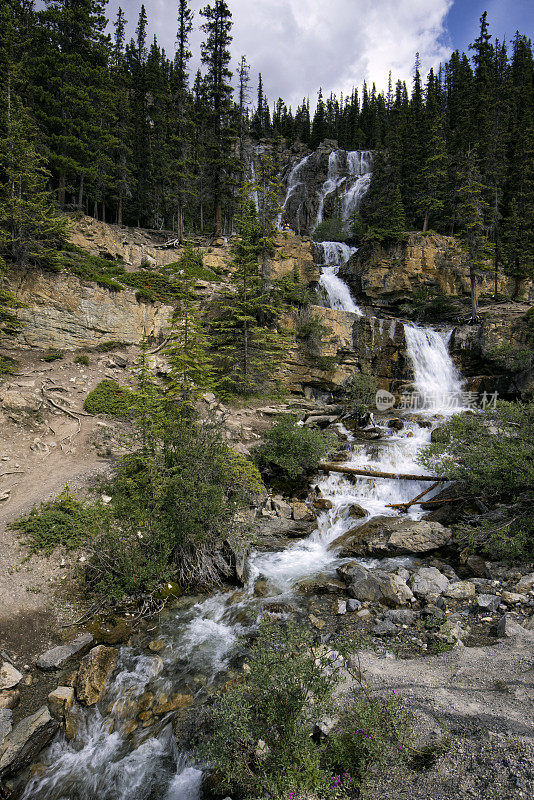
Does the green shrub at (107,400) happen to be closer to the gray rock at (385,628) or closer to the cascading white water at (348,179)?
the gray rock at (385,628)

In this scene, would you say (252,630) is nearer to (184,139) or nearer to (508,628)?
(508,628)

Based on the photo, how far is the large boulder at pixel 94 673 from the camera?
5324 mm

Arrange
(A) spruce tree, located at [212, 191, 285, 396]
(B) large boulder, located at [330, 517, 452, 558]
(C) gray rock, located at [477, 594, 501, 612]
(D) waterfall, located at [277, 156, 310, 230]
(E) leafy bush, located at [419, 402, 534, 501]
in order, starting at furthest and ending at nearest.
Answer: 1. (D) waterfall, located at [277, 156, 310, 230]
2. (A) spruce tree, located at [212, 191, 285, 396]
3. (B) large boulder, located at [330, 517, 452, 558]
4. (E) leafy bush, located at [419, 402, 534, 501]
5. (C) gray rock, located at [477, 594, 501, 612]

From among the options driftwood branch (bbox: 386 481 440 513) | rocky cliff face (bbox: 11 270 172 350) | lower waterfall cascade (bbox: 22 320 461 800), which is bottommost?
lower waterfall cascade (bbox: 22 320 461 800)

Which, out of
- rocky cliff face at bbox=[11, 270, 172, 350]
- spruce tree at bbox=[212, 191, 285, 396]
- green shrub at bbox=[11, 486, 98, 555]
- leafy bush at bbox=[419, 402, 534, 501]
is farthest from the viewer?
spruce tree at bbox=[212, 191, 285, 396]

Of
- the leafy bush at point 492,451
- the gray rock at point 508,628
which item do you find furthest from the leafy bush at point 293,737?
the leafy bush at point 492,451

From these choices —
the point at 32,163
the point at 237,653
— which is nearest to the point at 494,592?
the point at 237,653

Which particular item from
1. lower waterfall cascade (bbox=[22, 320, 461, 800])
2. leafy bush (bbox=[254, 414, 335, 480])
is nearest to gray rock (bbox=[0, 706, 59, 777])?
lower waterfall cascade (bbox=[22, 320, 461, 800])

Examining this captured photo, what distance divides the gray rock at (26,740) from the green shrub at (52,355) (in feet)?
42.8

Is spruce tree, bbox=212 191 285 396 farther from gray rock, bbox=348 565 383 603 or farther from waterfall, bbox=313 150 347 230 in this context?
waterfall, bbox=313 150 347 230

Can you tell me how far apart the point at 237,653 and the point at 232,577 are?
2.23 metres

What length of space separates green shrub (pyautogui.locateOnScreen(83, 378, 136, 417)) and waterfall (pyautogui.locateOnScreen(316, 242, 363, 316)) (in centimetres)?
1745

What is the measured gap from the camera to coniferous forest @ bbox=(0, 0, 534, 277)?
2141cm

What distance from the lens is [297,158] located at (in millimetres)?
56125
